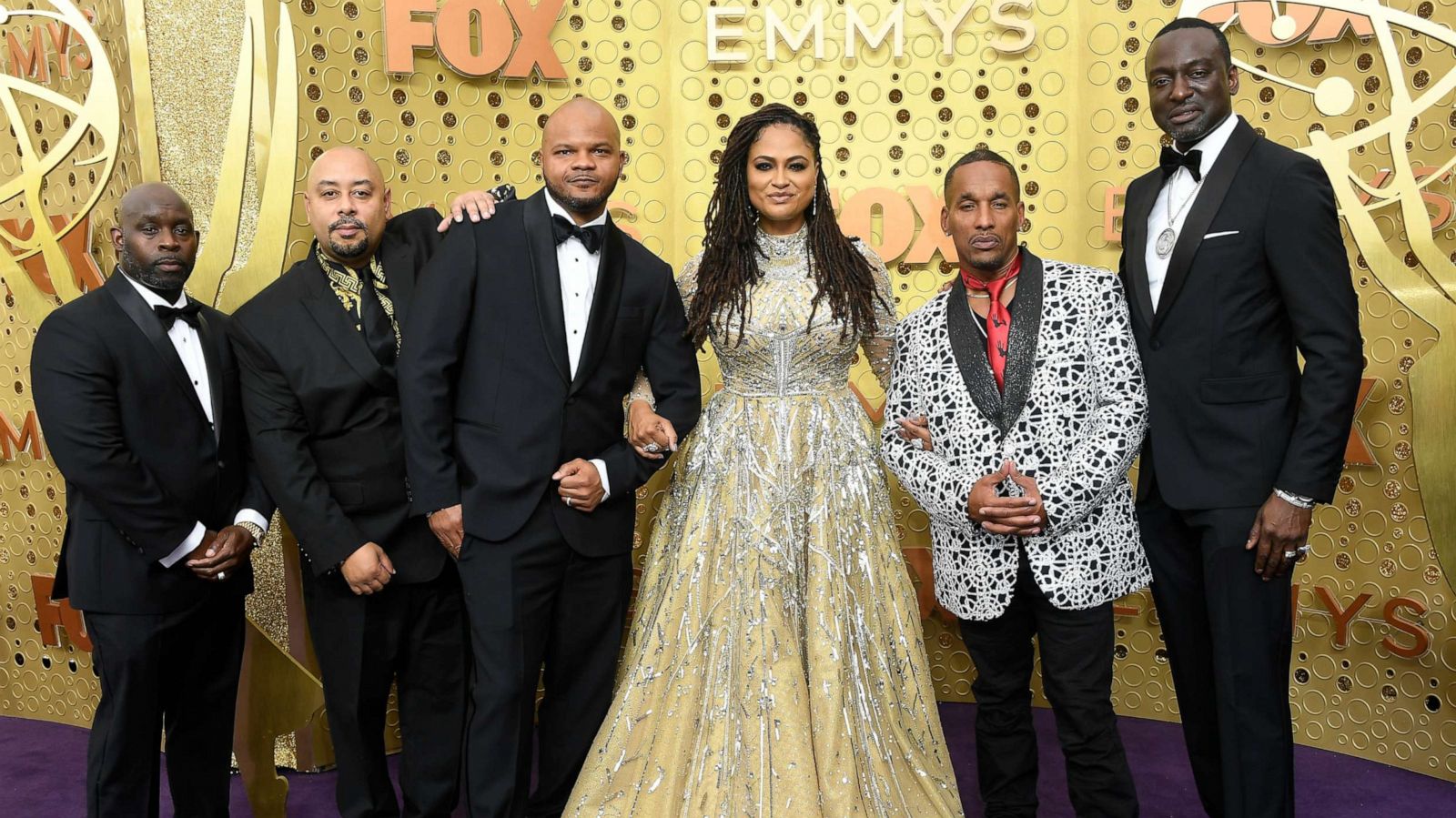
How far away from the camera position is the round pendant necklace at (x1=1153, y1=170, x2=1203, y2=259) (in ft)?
8.60

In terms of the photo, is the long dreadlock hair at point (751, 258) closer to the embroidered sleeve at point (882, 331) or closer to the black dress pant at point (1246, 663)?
the embroidered sleeve at point (882, 331)

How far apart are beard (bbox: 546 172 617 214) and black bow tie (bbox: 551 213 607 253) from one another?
38 mm

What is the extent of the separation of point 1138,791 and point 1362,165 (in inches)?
86.6

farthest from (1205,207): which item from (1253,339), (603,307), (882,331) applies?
(603,307)

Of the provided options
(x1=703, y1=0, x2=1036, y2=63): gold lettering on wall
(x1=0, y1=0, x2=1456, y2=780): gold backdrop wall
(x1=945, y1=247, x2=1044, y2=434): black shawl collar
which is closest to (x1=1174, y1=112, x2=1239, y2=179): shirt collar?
(x1=945, y1=247, x2=1044, y2=434): black shawl collar

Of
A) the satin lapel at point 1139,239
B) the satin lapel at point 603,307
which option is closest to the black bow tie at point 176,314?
the satin lapel at point 603,307

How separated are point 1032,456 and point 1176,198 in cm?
73

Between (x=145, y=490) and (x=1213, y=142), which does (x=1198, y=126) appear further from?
(x=145, y=490)

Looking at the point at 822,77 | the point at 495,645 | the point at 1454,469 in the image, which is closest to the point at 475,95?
the point at 822,77

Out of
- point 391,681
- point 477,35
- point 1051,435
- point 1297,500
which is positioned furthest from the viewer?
point 477,35

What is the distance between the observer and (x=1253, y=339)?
253 centimetres

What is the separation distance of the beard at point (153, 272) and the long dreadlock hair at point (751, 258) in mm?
1358

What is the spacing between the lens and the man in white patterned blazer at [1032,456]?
2.67m

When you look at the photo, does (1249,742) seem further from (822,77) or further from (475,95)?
(475,95)
